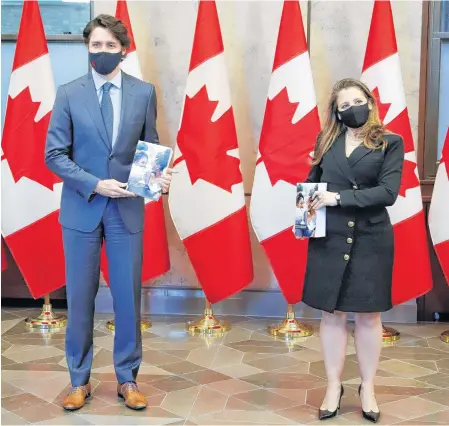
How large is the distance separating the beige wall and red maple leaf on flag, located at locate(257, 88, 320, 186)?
0.47 meters

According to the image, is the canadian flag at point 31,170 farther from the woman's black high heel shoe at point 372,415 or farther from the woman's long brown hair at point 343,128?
the woman's black high heel shoe at point 372,415

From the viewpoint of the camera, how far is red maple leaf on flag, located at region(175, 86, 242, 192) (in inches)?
179

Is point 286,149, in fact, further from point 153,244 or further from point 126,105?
point 126,105

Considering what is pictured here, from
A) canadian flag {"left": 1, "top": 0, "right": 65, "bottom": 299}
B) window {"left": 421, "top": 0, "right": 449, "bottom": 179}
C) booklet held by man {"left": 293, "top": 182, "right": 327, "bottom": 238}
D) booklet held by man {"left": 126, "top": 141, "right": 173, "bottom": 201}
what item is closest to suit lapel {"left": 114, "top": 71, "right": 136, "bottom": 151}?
booklet held by man {"left": 126, "top": 141, "right": 173, "bottom": 201}

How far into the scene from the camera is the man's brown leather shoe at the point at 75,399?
3246 mm

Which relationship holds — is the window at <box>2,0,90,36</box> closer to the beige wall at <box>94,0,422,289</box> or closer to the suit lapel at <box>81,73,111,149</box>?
the beige wall at <box>94,0,422,289</box>

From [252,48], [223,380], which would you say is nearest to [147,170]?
[223,380]

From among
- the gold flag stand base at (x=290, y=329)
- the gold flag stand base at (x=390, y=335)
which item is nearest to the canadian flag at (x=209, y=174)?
the gold flag stand base at (x=290, y=329)

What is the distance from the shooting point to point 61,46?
5.16m

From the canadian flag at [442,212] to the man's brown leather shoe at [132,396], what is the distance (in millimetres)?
2110

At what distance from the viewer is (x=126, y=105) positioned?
3.13 meters

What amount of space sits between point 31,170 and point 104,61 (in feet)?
5.98

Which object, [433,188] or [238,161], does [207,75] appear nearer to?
[238,161]

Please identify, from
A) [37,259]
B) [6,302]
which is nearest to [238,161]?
[37,259]
